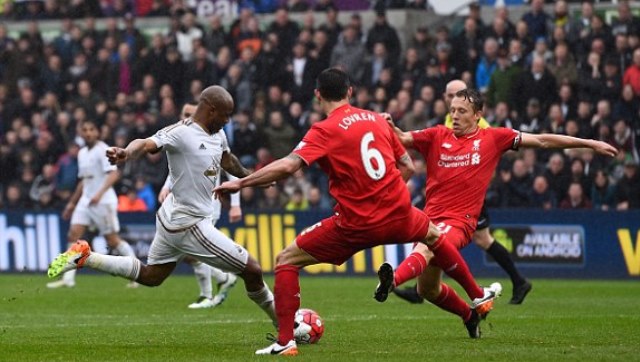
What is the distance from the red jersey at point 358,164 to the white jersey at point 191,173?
144 cm

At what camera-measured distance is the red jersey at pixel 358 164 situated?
11.0 meters

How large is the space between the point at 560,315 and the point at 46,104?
16963 millimetres

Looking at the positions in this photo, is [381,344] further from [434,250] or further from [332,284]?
[332,284]

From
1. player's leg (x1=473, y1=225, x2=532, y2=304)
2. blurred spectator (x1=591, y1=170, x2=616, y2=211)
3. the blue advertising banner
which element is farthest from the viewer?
blurred spectator (x1=591, y1=170, x2=616, y2=211)

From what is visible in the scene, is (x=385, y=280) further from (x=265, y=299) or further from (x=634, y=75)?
(x=634, y=75)

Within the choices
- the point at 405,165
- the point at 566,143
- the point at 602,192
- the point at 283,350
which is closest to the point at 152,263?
the point at 283,350

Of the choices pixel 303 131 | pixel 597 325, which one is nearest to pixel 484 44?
pixel 303 131

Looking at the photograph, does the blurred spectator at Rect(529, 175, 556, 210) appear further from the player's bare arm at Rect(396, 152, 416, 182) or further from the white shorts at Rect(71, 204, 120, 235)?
the player's bare arm at Rect(396, 152, 416, 182)

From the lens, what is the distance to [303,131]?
26.4m

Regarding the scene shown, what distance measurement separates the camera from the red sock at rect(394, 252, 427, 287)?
1178 cm

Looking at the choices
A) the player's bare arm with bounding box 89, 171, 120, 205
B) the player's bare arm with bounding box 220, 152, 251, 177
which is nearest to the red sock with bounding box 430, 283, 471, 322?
the player's bare arm with bounding box 220, 152, 251, 177

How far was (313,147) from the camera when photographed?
11.0m

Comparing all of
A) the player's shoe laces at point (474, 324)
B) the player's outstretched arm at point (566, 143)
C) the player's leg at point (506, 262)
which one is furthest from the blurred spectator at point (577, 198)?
the player's shoe laces at point (474, 324)

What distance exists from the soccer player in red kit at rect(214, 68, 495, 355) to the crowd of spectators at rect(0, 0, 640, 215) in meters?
12.1
